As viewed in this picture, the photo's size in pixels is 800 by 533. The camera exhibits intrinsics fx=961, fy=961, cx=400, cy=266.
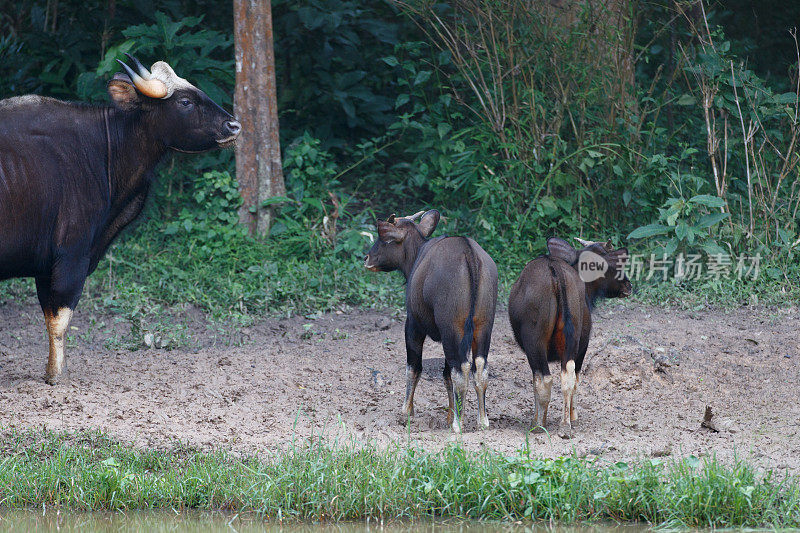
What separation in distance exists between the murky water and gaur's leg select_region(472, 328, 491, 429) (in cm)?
118

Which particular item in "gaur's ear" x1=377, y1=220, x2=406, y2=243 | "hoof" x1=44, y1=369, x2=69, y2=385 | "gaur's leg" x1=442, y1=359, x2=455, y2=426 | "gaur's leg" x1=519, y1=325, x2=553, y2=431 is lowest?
"hoof" x1=44, y1=369, x2=69, y2=385

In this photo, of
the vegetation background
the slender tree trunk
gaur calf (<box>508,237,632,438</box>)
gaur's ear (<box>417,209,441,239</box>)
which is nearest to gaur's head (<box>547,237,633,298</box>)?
gaur calf (<box>508,237,632,438</box>)

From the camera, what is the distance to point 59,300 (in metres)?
6.71

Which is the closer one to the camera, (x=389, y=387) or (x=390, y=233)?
(x=390, y=233)

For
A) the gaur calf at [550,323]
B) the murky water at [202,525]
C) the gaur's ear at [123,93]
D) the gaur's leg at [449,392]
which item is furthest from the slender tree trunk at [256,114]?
the murky water at [202,525]

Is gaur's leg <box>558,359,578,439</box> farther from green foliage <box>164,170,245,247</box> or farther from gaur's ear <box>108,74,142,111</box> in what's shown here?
green foliage <box>164,170,245,247</box>

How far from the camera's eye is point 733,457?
17.4 ft

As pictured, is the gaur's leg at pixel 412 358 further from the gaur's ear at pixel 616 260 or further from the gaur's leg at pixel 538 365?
the gaur's ear at pixel 616 260

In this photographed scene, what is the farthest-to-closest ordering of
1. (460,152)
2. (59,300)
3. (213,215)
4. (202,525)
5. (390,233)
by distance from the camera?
1. (213,215)
2. (460,152)
3. (59,300)
4. (390,233)
5. (202,525)

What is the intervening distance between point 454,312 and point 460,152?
4444 mm

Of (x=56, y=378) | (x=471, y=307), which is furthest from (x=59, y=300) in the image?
(x=471, y=307)

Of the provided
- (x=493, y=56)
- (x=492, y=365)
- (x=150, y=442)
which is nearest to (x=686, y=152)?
(x=493, y=56)

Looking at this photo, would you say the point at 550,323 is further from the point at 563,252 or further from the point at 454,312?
the point at 563,252

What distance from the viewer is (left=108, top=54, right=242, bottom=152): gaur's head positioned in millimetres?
6973
